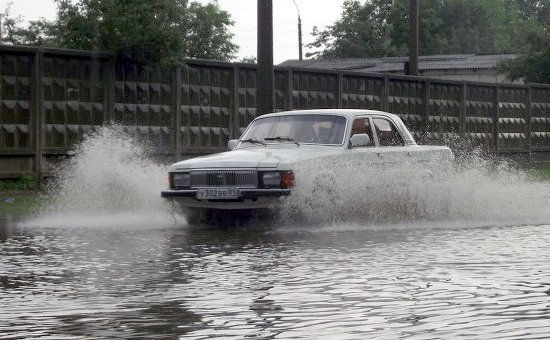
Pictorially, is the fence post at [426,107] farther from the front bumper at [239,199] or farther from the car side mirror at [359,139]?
the front bumper at [239,199]

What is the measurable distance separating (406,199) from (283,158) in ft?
6.90

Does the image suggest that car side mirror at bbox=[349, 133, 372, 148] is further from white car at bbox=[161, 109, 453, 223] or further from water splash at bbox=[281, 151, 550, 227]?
water splash at bbox=[281, 151, 550, 227]

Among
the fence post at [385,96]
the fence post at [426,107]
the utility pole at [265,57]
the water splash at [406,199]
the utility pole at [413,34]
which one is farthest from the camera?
the utility pole at [413,34]

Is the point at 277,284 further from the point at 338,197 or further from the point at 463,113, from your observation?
the point at 463,113

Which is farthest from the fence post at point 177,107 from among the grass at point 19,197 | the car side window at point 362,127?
the car side window at point 362,127

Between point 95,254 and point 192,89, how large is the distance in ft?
43.6

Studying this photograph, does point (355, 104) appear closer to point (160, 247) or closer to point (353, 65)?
point (160, 247)

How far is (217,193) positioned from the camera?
14.7 meters

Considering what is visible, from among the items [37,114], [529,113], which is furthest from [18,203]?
[529,113]

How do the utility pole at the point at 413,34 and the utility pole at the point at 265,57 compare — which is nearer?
the utility pole at the point at 265,57

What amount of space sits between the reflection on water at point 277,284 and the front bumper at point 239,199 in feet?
1.30

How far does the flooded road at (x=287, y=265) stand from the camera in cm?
754

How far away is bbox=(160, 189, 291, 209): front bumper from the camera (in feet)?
47.1

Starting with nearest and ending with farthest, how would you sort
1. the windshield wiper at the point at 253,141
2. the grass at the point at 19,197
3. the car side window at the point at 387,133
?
the windshield wiper at the point at 253,141, the car side window at the point at 387,133, the grass at the point at 19,197
